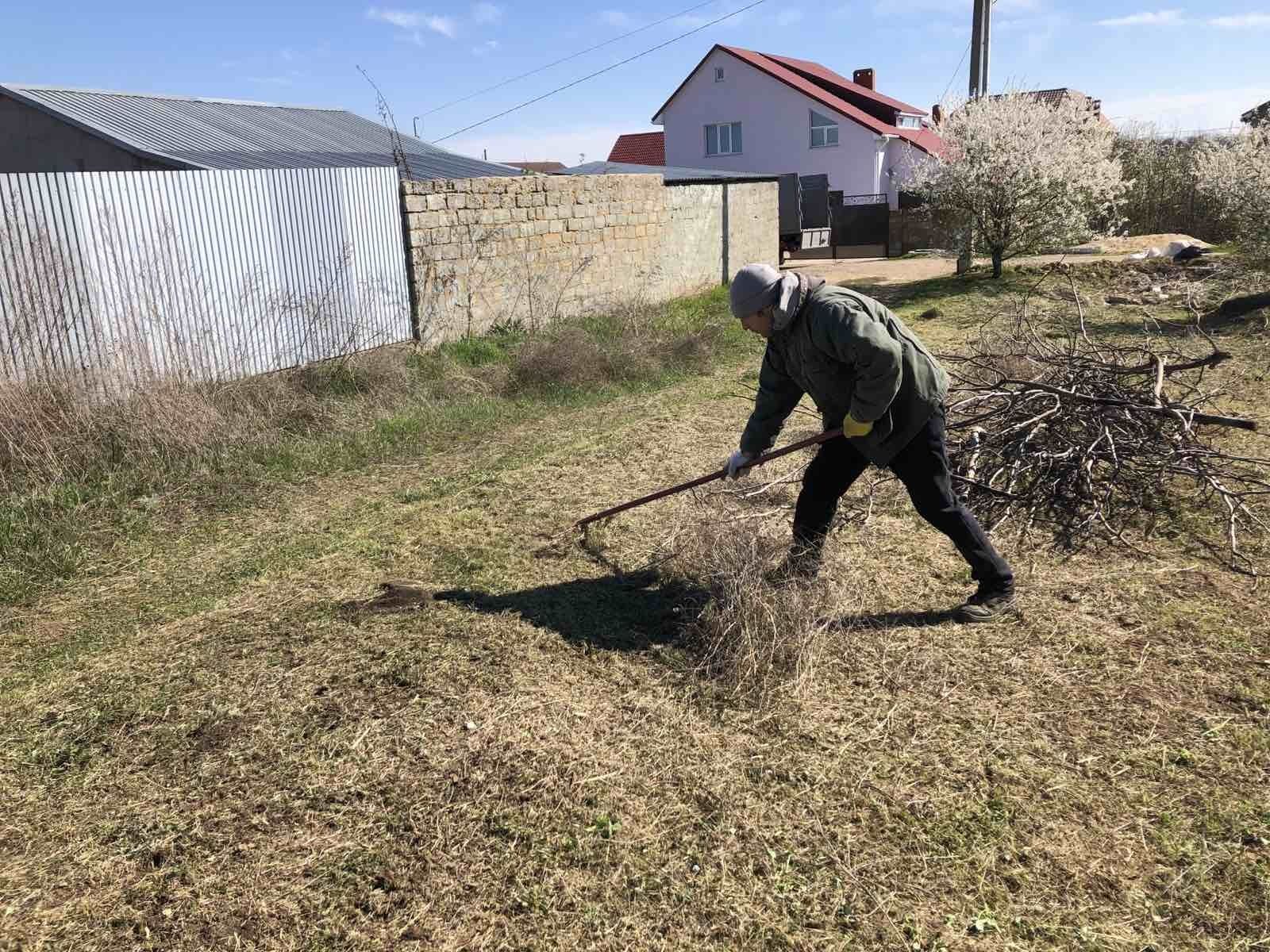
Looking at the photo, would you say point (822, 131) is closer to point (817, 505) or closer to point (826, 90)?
point (826, 90)

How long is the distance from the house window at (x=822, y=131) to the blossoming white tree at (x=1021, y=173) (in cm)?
1567

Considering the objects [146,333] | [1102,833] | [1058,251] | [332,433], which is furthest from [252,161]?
[1058,251]

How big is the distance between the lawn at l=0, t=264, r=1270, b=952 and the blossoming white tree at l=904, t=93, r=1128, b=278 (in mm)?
12258

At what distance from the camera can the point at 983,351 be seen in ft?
25.7

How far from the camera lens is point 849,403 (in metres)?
3.66

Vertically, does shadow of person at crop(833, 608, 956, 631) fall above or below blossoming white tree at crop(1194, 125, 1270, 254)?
below

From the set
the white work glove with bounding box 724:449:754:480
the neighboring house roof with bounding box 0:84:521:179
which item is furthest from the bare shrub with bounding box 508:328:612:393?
the white work glove with bounding box 724:449:754:480

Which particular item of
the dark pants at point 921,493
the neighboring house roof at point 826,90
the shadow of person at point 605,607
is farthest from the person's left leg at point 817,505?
the neighboring house roof at point 826,90

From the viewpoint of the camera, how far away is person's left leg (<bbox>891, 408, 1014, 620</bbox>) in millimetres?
3676

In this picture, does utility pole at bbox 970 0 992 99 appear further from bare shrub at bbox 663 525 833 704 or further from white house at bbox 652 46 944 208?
bare shrub at bbox 663 525 833 704

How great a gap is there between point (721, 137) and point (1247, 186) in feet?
78.7

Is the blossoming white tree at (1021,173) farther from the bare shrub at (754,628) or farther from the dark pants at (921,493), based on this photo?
the bare shrub at (754,628)

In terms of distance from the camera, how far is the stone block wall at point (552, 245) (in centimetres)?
966

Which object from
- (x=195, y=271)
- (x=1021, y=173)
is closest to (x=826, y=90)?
(x=1021, y=173)
